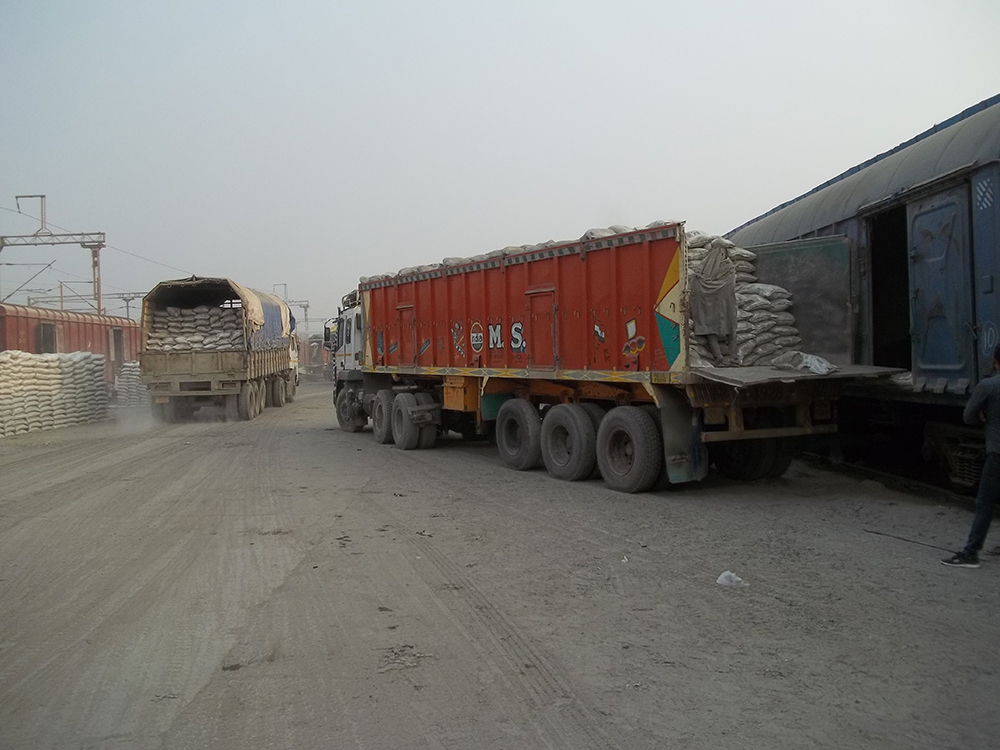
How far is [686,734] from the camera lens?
343 centimetres

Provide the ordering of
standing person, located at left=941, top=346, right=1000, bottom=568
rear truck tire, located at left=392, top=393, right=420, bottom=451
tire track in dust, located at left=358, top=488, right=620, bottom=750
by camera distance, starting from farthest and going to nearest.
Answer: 1. rear truck tire, located at left=392, top=393, right=420, bottom=451
2. standing person, located at left=941, top=346, right=1000, bottom=568
3. tire track in dust, located at left=358, top=488, right=620, bottom=750

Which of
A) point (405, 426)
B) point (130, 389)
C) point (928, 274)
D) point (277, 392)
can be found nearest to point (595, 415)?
point (928, 274)

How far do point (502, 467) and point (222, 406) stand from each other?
1223 cm

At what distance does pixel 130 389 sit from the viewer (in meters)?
28.7

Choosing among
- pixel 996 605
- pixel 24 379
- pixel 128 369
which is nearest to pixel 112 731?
pixel 996 605

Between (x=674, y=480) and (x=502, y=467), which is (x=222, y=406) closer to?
(x=502, y=467)

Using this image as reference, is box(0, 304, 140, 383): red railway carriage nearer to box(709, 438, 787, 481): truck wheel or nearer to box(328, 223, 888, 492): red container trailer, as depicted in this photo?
box(328, 223, 888, 492): red container trailer

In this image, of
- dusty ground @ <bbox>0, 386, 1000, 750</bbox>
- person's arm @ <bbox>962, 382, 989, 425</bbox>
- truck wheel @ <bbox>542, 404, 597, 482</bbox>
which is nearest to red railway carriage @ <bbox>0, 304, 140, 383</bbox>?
dusty ground @ <bbox>0, 386, 1000, 750</bbox>

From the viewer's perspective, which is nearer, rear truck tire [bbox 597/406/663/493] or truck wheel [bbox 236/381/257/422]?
rear truck tire [bbox 597/406/663/493]

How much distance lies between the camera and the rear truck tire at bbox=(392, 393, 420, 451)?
46.4 ft

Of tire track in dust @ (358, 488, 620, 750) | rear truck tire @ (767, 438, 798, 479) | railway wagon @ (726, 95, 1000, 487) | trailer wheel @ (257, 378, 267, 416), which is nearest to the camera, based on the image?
tire track in dust @ (358, 488, 620, 750)

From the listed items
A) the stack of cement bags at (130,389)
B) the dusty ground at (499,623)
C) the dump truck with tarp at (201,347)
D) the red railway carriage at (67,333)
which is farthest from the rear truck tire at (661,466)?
the stack of cement bags at (130,389)

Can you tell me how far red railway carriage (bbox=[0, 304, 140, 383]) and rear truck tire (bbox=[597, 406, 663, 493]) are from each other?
20832mm

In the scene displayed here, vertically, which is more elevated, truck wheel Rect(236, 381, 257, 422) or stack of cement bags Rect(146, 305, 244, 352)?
stack of cement bags Rect(146, 305, 244, 352)
